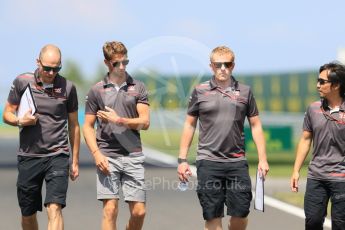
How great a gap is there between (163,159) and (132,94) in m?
21.9

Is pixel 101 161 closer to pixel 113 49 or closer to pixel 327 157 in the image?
pixel 113 49

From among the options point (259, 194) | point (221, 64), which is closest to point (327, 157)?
point (259, 194)

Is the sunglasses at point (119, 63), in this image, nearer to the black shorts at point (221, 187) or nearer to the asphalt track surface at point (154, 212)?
the black shorts at point (221, 187)

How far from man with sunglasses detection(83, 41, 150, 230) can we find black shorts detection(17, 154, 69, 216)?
35cm

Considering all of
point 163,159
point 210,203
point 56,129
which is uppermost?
point 56,129

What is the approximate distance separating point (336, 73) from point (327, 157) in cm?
81

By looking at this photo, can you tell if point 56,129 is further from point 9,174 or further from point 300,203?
point 9,174

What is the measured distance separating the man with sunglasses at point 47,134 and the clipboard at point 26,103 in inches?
1.7

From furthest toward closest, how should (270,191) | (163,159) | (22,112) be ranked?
1. (163,159)
2. (270,191)
3. (22,112)

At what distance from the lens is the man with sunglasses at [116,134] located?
953cm

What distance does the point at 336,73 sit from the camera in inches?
364

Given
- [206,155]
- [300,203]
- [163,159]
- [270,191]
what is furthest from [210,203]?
[163,159]

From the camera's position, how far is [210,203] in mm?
9469

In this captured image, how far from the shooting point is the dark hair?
9.25 m
